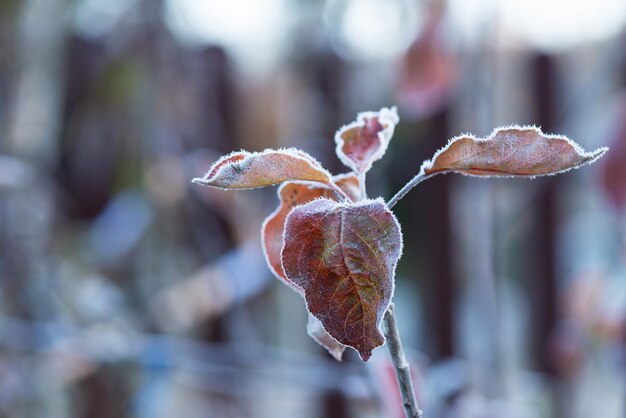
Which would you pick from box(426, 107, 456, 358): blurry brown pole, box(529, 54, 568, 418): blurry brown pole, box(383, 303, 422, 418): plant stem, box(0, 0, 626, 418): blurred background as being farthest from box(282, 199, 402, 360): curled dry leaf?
box(529, 54, 568, 418): blurry brown pole

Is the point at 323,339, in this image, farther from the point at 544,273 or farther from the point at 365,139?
the point at 544,273

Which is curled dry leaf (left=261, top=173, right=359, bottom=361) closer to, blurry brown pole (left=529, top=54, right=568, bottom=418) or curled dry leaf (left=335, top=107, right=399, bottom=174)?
curled dry leaf (left=335, top=107, right=399, bottom=174)

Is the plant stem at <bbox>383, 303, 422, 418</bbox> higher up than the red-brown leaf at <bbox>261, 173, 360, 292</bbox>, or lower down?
lower down

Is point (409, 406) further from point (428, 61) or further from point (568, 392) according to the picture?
point (568, 392)

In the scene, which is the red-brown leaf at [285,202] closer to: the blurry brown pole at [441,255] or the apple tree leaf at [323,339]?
the apple tree leaf at [323,339]

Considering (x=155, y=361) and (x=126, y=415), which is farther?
(x=126, y=415)

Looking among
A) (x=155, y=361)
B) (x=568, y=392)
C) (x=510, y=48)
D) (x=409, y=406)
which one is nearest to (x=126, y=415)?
(x=155, y=361)
